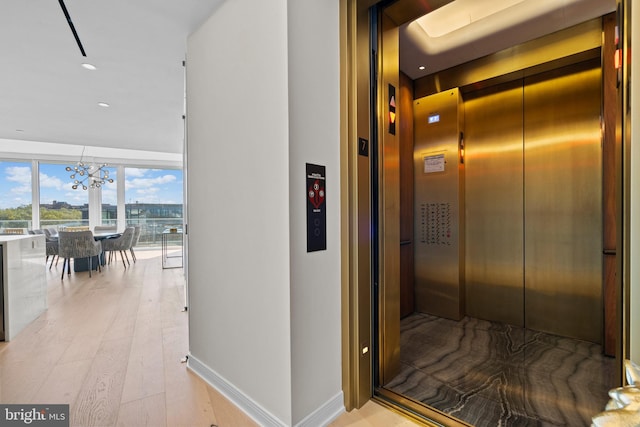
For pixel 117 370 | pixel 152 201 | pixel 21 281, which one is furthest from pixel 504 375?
pixel 152 201

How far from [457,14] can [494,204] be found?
1.88 metres

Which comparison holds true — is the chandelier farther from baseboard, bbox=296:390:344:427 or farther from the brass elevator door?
the brass elevator door

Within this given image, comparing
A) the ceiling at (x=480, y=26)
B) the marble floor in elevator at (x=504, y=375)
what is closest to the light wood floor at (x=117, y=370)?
the marble floor in elevator at (x=504, y=375)

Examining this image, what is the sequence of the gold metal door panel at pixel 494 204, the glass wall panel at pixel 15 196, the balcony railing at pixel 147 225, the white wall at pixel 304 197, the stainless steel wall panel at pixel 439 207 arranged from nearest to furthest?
the white wall at pixel 304 197 < the gold metal door panel at pixel 494 204 < the stainless steel wall panel at pixel 439 207 < the glass wall panel at pixel 15 196 < the balcony railing at pixel 147 225

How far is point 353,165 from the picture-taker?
1.76 meters

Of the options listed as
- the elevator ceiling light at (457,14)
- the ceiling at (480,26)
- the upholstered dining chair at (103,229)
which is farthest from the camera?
the upholstered dining chair at (103,229)

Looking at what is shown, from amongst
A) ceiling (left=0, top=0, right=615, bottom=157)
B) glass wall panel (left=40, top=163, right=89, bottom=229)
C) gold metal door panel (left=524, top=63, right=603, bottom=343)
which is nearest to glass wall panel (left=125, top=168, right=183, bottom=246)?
glass wall panel (left=40, top=163, right=89, bottom=229)

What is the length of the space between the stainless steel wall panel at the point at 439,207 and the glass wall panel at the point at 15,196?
9.08 m

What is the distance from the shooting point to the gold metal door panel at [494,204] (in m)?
3.03

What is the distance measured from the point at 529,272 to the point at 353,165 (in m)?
2.41

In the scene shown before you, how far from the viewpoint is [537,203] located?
2902 mm

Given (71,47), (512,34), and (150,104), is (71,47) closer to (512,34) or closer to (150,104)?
(150,104)

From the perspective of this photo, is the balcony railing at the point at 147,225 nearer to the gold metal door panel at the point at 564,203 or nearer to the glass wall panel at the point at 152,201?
the glass wall panel at the point at 152,201

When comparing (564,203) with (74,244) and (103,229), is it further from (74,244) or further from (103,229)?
(103,229)
